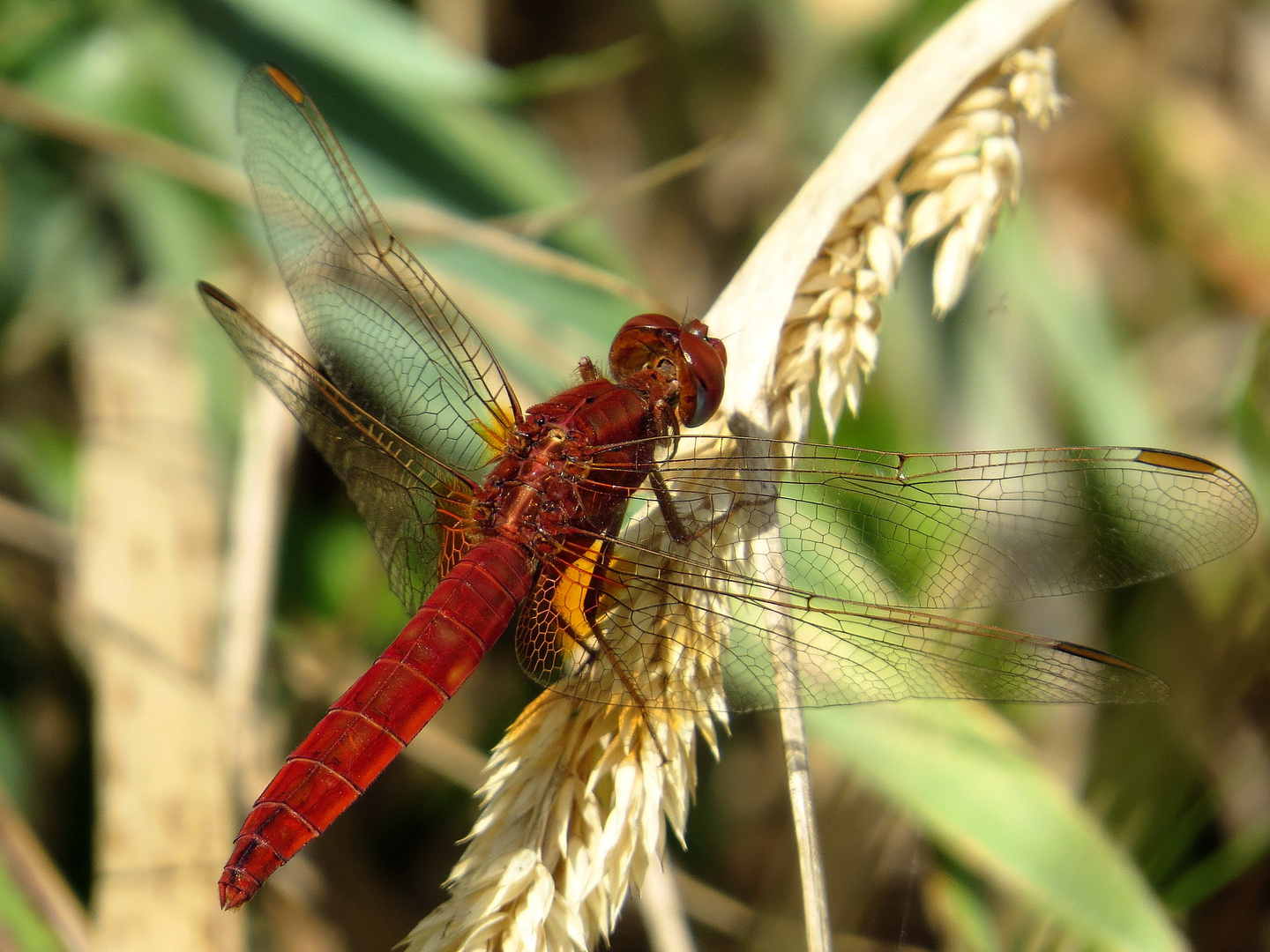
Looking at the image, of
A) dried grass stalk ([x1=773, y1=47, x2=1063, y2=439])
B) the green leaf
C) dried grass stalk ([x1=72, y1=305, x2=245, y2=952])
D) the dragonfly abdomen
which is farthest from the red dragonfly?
dried grass stalk ([x1=72, y1=305, x2=245, y2=952])

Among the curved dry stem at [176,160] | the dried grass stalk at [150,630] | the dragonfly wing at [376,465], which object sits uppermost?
the curved dry stem at [176,160]

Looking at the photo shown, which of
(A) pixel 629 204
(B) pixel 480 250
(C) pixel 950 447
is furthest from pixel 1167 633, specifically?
(A) pixel 629 204

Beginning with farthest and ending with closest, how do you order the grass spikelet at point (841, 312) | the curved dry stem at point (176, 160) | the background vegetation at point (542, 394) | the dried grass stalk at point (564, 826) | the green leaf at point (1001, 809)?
the curved dry stem at point (176, 160) < the background vegetation at point (542, 394) < the green leaf at point (1001, 809) < the grass spikelet at point (841, 312) < the dried grass stalk at point (564, 826)

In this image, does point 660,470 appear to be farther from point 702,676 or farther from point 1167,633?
point 1167,633

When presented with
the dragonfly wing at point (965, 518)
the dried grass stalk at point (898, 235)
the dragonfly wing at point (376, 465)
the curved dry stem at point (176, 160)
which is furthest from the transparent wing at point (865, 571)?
the curved dry stem at point (176, 160)

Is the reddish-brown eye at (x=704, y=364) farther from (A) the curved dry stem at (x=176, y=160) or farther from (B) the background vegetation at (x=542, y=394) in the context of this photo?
(A) the curved dry stem at (x=176, y=160)

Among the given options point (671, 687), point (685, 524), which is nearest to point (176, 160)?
point (685, 524)

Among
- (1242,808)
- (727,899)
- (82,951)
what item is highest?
(1242,808)
